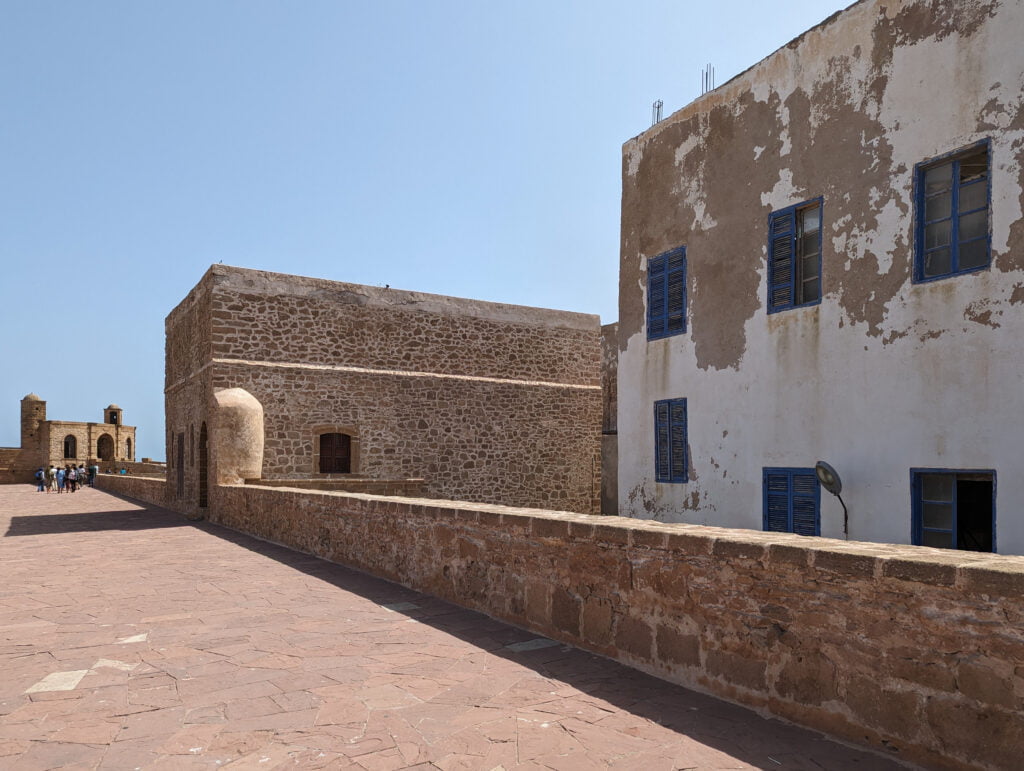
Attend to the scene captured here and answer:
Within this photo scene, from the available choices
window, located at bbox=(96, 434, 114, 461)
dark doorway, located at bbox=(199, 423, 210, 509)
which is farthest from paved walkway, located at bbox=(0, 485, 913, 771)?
window, located at bbox=(96, 434, 114, 461)

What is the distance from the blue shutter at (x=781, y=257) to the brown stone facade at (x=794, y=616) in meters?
5.41

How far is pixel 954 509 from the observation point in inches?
305

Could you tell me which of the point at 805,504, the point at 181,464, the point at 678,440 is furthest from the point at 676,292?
the point at 181,464

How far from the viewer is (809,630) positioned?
365 centimetres

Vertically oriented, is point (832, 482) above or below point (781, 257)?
below

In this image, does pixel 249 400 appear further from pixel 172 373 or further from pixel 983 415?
pixel 983 415

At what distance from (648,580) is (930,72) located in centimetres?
693

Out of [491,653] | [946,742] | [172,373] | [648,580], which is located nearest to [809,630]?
[946,742]

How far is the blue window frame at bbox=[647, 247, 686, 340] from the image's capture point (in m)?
11.2

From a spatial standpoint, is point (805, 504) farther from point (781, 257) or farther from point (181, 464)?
point (181, 464)

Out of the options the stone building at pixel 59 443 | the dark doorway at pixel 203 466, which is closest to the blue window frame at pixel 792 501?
the dark doorway at pixel 203 466

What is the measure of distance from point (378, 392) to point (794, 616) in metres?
14.7

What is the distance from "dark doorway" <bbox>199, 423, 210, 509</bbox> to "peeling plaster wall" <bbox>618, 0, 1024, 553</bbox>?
31.9ft

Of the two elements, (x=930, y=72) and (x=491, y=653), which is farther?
(x=930, y=72)
